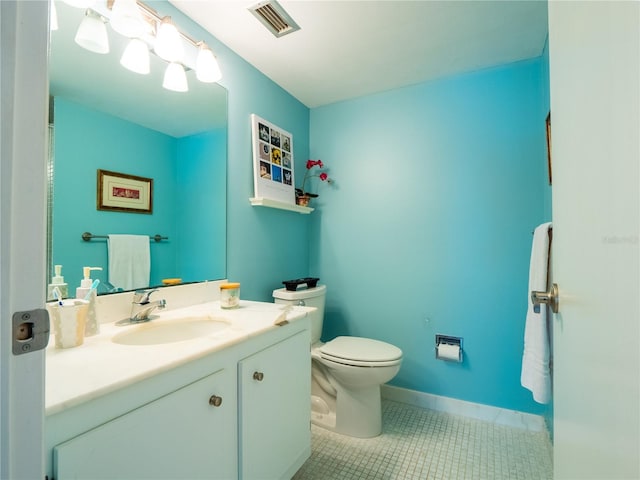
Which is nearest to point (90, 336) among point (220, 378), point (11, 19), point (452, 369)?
point (220, 378)

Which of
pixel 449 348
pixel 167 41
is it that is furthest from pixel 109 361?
pixel 449 348

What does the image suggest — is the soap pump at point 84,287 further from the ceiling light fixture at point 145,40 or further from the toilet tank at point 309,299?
the toilet tank at point 309,299

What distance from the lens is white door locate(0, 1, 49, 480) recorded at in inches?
14.1

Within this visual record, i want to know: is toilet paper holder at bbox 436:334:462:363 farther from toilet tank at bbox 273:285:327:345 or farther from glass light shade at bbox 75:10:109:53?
glass light shade at bbox 75:10:109:53

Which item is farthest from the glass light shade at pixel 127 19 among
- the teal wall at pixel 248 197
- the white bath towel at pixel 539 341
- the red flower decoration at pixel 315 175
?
the white bath towel at pixel 539 341

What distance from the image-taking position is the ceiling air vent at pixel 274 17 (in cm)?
142

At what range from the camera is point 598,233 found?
423 mm

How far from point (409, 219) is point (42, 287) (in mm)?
1989

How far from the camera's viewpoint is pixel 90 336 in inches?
38.7

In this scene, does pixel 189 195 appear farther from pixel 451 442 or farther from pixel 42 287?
→ pixel 451 442

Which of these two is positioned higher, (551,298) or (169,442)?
(551,298)

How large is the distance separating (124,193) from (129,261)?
0.28m

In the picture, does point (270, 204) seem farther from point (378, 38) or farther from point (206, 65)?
point (378, 38)

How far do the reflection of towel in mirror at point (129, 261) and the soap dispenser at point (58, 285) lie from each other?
0.17 metres
